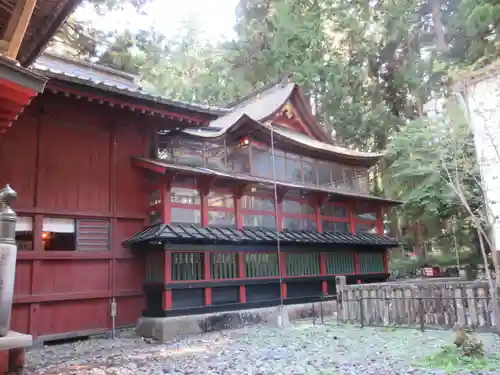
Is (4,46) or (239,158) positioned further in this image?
(239,158)

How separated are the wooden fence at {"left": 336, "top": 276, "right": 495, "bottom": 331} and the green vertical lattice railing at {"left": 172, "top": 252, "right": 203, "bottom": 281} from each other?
3.99 m

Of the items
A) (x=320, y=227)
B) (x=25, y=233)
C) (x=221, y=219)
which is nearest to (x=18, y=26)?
(x=25, y=233)

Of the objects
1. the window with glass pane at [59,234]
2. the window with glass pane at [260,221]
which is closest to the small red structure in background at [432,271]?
the window with glass pane at [260,221]

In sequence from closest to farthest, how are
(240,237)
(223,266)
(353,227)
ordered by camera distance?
(240,237), (223,266), (353,227)

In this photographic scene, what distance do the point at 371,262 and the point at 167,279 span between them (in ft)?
31.3

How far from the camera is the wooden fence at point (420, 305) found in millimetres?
9578

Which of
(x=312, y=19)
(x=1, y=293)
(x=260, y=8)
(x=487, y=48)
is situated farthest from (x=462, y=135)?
(x=260, y=8)

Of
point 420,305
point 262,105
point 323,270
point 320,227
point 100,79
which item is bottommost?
point 420,305

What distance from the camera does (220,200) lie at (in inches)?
525

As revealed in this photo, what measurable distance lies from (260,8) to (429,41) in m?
10.7

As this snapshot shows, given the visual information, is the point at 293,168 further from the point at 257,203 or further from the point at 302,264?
the point at 302,264

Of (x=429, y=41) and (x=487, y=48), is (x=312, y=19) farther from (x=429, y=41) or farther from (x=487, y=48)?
(x=487, y=48)

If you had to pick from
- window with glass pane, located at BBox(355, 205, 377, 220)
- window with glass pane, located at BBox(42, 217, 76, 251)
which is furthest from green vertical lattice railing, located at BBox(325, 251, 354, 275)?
window with glass pane, located at BBox(42, 217, 76, 251)

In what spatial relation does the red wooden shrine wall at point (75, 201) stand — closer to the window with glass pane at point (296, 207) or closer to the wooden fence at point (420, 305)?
the window with glass pane at point (296, 207)
